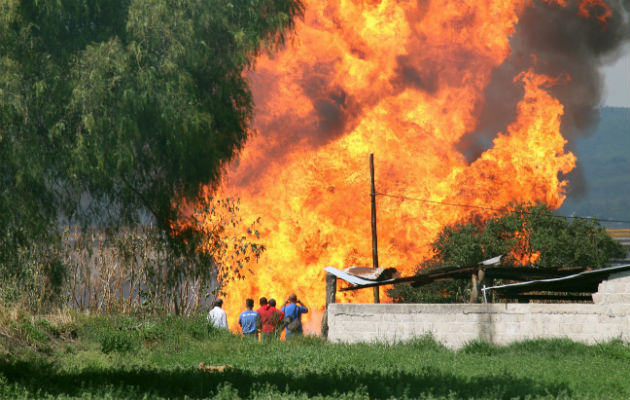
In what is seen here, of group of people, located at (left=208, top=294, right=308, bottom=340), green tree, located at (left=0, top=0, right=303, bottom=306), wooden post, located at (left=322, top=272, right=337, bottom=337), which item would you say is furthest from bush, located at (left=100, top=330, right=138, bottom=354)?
green tree, located at (left=0, top=0, right=303, bottom=306)

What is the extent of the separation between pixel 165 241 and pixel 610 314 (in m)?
8.85

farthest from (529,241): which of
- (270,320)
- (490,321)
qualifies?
(490,321)

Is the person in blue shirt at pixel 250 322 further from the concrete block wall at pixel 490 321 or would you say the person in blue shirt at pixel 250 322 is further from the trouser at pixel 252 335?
the concrete block wall at pixel 490 321

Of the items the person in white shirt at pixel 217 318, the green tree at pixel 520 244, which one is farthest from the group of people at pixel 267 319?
the green tree at pixel 520 244

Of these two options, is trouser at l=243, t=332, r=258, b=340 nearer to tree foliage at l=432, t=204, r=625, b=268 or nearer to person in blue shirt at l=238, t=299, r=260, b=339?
person in blue shirt at l=238, t=299, r=260, b=339

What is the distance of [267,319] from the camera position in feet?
74.2

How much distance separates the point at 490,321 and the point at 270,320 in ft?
18.9

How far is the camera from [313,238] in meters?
39.0

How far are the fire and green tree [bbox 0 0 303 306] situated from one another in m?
24.4

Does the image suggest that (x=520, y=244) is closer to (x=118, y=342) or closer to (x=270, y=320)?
(x=270, y=320)

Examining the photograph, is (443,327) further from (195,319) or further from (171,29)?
(171,29)

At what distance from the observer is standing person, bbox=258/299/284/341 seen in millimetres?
22484

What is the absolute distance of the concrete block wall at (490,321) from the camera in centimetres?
1770

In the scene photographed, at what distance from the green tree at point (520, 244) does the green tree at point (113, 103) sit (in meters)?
30.4
